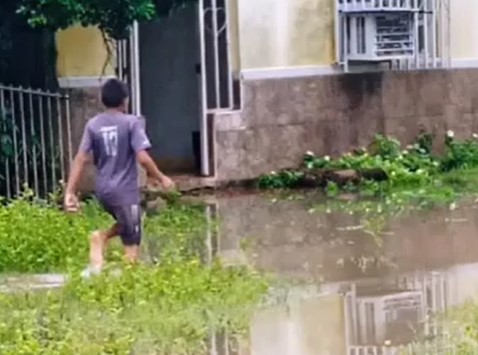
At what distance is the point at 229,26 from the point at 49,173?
2958 millimetres

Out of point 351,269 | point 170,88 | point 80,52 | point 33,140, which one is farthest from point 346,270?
point 170,88

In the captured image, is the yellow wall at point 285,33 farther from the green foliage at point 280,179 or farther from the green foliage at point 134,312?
the green foliage at point 134,312

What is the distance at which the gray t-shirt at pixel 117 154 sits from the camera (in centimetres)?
925

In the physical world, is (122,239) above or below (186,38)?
below

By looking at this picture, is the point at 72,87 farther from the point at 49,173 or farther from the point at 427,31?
the point at 427,31

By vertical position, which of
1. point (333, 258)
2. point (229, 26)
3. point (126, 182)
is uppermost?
point (229, 26)

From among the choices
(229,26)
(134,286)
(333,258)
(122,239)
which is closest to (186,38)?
(229,26)

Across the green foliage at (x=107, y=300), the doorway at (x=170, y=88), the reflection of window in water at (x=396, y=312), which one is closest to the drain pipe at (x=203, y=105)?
the doorway at (x=170, y=88)

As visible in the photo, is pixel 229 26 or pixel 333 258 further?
pixel 229 26

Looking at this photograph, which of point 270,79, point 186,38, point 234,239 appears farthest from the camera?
point 186,38

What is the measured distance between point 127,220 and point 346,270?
6.23ft

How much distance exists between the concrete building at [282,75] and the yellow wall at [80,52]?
0.4 inches

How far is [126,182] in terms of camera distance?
366 inches

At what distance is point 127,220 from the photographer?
9.24 metres
